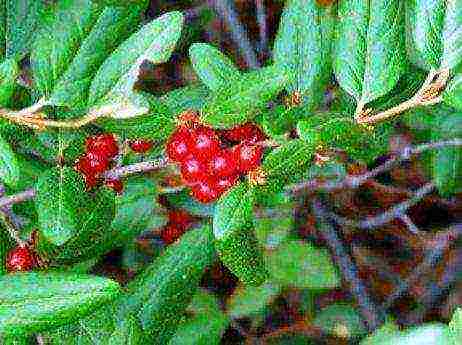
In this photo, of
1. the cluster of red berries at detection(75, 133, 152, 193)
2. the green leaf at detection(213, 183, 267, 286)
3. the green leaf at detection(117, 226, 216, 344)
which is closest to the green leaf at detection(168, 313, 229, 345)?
the green leaf at detection(117, 226, 216, 344)

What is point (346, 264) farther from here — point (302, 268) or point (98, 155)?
point (98, 155)

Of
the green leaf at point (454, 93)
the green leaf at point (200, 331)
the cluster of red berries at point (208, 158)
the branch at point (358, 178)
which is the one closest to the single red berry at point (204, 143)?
the cluster of red berries at point (208, 158)

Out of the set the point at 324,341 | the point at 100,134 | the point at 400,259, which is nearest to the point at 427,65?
the point at 100,134

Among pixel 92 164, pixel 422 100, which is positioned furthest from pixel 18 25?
pixel 422 100

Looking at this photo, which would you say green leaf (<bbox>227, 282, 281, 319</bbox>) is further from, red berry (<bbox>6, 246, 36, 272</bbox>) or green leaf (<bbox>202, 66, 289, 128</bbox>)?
green leaf (<bbox>202, 66, 289, 128</bbox>)

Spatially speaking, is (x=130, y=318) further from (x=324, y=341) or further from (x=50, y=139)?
(x=324, y=341)

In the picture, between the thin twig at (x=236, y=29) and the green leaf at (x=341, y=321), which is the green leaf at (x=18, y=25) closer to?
the thin twig at (x=236, y=29)
